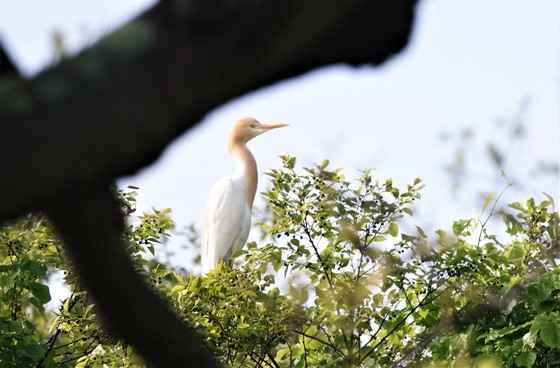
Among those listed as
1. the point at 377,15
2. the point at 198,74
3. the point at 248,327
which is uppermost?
the point at 248,327

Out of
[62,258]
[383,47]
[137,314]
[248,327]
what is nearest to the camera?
[137,314]

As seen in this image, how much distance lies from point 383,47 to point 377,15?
0.07 meters

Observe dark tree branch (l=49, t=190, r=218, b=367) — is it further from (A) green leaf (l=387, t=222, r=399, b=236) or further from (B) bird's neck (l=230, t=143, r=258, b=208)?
(B) bird's neck (l=230, t=143, r=258, b=208)

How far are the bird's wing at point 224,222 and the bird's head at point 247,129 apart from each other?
0.60m

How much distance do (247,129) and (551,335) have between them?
5.99 metres

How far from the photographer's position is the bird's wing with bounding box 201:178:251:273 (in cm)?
980

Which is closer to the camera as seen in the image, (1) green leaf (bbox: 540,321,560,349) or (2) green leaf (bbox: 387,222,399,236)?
(1) green leaf (bbox: 540,321,560,349)

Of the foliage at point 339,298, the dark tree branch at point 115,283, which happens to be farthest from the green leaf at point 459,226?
the dark tree branch at point 115,283

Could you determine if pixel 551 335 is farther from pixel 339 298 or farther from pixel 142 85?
pixel 142 85

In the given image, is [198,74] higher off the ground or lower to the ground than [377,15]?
lower

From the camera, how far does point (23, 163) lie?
963mm

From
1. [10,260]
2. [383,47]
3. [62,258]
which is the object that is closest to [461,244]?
[62,258]

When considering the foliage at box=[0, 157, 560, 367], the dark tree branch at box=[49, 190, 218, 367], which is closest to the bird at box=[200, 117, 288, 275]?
the foliage at box=[0, 157, 560, 367]

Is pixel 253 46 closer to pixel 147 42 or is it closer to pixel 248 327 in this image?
pixel 147 42
